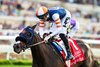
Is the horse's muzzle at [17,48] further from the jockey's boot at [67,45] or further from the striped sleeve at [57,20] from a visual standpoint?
the jockey's boot at [67,45]

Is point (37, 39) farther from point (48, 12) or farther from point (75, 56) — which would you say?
point (75, 56)

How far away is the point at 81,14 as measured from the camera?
89.2 ft

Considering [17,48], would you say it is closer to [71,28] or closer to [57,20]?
[57,20]

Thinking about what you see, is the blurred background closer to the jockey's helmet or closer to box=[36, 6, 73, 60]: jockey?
box=[36, 6, 73, 60]: jockey

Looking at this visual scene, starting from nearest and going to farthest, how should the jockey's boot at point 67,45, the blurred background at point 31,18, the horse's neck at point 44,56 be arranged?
the horse's neck at point 44,56 < the jockey's boot at point 67,45 < the blurred background at point 31,18

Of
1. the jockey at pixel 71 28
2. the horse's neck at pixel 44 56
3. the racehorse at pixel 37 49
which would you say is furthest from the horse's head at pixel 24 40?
the jockey at pixel 71 28

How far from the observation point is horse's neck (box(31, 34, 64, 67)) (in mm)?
8312

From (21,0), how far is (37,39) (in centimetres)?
1720

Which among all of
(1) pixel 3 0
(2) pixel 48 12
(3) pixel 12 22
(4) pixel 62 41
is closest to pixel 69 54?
(4) pixel 62 41

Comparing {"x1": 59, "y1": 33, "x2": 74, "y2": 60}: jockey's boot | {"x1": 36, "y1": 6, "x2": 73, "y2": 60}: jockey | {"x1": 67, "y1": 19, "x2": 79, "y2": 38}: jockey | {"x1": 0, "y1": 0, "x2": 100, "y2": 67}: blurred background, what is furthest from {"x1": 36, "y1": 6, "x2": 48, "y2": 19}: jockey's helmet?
{"x1": 0, "y1": 0, "x2": 100, "y2": 67}: blurred background

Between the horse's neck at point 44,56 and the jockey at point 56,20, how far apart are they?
223 millimetres

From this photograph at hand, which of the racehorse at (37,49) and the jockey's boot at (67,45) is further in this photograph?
the jockey's boot at (67,45)

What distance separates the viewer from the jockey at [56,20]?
Answer: 8500mm

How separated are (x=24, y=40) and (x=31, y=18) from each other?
14.8 metres
